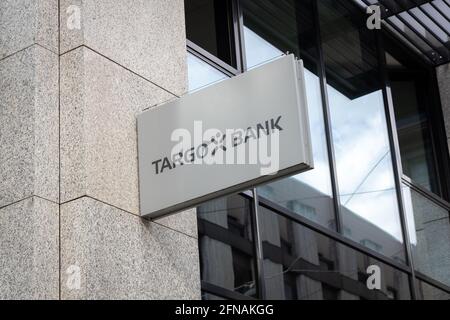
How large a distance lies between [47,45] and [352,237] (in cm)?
624

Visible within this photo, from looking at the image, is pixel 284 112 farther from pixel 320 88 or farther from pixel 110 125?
pixel 320 88

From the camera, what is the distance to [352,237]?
1273 cm

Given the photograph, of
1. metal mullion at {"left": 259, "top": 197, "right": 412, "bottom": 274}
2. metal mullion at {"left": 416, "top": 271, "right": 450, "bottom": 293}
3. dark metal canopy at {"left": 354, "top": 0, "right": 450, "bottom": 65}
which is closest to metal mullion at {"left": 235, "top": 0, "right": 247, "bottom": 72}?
metal mullion at {"left": 259, "top": 197, "right": 412, "bottom": 274}

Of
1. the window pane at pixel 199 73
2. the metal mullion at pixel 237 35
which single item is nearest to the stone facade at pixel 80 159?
the window pane at pixel 199 73

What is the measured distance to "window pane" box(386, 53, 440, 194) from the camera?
51.0 feet

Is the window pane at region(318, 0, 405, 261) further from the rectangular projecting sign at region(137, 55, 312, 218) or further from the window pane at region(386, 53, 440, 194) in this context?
the rectangular projecting sign at region(137, 55, 312, 218)

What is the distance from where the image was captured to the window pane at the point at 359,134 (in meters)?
13.1

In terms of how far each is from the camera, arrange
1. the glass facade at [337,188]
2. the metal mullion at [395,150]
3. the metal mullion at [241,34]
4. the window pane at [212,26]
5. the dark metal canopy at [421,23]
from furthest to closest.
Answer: the dark metal canopy at [421,23] < the metal mullion at [395,150] < the metal mullion at [241,34] < the window pane at [212,26] < the glass facade at [337,188]

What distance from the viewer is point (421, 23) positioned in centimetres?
1570

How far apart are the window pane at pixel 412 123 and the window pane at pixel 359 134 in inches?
33.4

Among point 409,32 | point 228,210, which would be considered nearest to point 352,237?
point 228,210

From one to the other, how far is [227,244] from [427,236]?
19.2 feet

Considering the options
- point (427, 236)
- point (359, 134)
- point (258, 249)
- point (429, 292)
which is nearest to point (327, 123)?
point (359, 134)

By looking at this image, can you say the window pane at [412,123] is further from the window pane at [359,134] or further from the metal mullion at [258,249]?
the metal mullion at [258,249]
